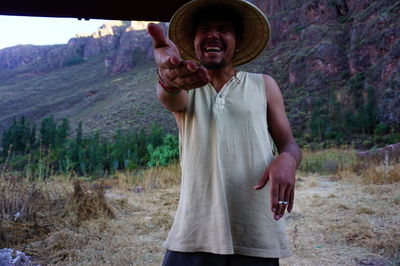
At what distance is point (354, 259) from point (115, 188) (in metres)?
4.76

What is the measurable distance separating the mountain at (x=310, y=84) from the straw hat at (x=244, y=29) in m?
14.7

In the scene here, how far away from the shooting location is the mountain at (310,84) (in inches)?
686

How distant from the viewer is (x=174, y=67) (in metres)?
0.89

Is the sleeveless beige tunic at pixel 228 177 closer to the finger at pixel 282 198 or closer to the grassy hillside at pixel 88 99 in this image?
the finger at pixel 282 198

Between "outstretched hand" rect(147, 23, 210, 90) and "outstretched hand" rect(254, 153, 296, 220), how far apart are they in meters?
0.41

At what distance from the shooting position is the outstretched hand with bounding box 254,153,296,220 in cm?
110

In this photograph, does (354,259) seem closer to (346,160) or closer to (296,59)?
(346,160)

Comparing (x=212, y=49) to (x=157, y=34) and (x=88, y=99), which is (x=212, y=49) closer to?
(x=157, y=34)

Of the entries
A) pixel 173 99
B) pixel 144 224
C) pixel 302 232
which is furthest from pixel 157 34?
pixel 144 224

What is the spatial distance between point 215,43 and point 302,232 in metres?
3.31

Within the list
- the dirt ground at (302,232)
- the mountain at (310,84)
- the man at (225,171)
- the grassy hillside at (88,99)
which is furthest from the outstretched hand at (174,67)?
the grassy hillside at (88,99)

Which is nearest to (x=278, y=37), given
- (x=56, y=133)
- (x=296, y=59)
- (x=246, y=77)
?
(x=296, y=59)

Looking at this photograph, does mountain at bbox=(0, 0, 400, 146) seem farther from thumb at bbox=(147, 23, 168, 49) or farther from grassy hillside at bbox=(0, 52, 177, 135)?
thumb at bbox=(147, 23, 168, 49)

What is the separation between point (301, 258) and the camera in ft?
10.7
